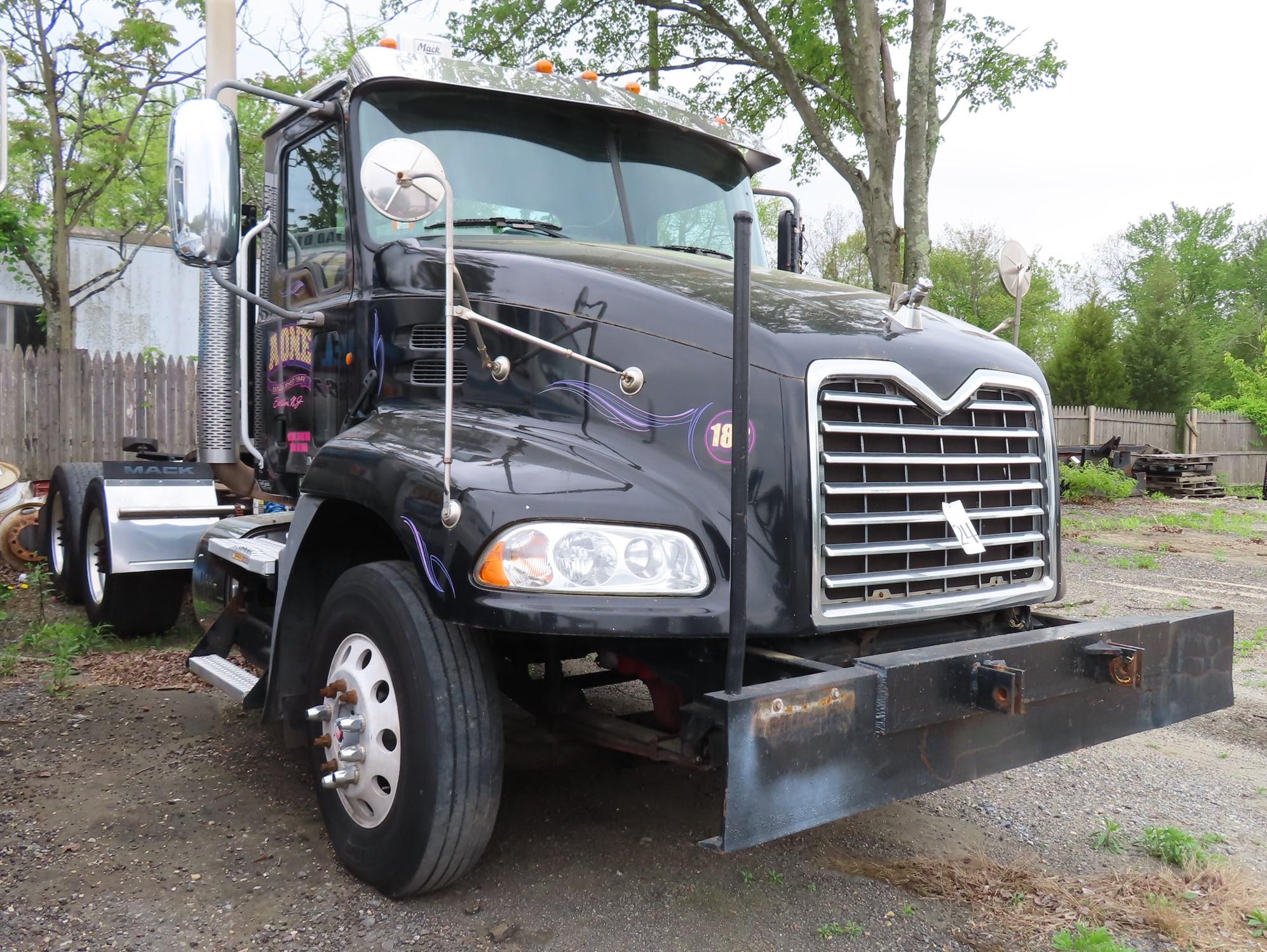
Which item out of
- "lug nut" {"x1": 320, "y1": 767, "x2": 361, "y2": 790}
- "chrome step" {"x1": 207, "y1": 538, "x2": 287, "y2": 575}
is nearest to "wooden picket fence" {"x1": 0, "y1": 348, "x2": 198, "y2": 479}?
"chrome step" {"x1": 207, "y1": 538, "x2": 287, "y2": 575}

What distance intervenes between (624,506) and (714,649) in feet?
1.60

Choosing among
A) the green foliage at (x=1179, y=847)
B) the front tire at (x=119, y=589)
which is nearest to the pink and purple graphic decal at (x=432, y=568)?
the green foliage at (x=1179, y=847)

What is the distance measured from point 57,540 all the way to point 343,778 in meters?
5.35

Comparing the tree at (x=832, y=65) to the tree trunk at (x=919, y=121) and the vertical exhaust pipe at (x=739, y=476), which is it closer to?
the tree trunk at (x=919, y=121)

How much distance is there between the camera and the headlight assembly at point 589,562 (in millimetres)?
2646

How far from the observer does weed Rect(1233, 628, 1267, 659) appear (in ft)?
21.9

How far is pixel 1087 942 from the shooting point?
287 cm

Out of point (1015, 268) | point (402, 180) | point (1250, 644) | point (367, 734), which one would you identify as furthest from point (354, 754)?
point (1250, 644)

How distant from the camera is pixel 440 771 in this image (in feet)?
9.23

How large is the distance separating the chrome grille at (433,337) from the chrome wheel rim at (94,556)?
12.4ft

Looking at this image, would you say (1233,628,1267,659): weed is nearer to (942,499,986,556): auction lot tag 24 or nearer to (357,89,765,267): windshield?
(942,499,986,556): auction lot tag 24

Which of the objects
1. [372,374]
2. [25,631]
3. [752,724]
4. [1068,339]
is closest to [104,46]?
[25,631]

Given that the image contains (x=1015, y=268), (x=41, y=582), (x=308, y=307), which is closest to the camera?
(x=1015, y=268)

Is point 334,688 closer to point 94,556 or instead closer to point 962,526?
point 962,526
